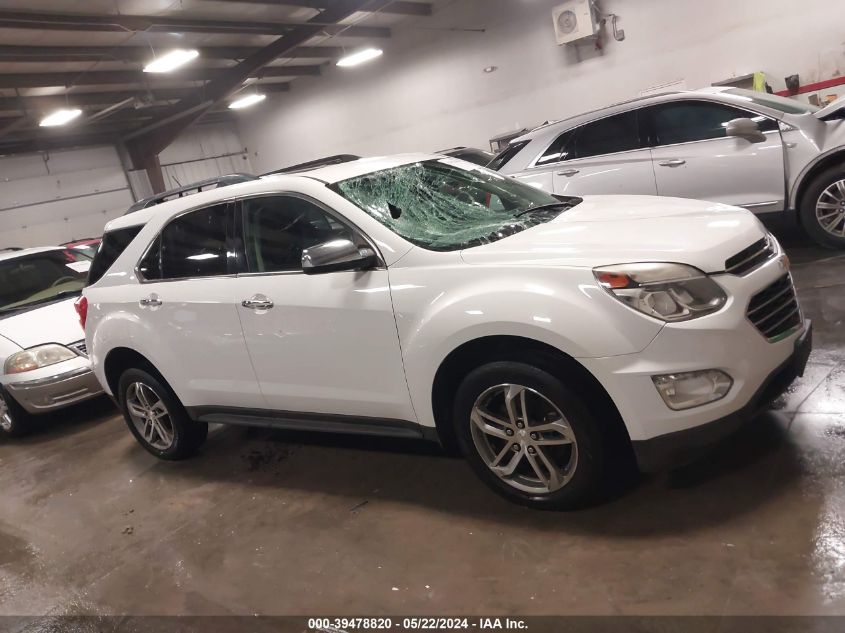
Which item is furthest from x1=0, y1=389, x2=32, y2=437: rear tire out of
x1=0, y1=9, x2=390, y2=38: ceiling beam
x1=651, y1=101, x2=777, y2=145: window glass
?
x1=0, y1=9, x2=390, y2=38: ceiling beam

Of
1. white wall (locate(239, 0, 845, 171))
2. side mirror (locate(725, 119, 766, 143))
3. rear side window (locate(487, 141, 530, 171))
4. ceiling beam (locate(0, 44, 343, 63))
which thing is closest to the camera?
side mirror (locate(725, 119, 766, 143))

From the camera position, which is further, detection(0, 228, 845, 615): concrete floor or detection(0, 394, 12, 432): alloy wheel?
detection(0, 394, 12, 432): alloy wheel

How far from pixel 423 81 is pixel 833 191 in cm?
1152

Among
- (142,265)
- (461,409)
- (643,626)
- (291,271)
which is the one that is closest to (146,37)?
(142,265)

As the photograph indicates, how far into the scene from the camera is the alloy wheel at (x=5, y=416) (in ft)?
17.6

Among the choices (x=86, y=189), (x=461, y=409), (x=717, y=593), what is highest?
(x=86, y=189)

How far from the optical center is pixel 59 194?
16.6 meters

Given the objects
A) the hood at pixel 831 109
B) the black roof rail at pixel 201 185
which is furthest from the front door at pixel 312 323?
the hood at pixel 831 109

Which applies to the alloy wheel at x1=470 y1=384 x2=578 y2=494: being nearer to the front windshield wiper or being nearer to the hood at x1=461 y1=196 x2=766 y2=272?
the hood at x1=461 y1=196 x2=766 y2=272

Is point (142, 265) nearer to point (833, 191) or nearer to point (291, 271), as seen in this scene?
point (291, 271)

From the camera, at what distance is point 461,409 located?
8.66 ft

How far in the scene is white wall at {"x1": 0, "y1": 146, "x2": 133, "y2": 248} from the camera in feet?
51.2

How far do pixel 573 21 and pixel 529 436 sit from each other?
446 inches

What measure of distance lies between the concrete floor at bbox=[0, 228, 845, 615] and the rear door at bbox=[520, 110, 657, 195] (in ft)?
7.24
